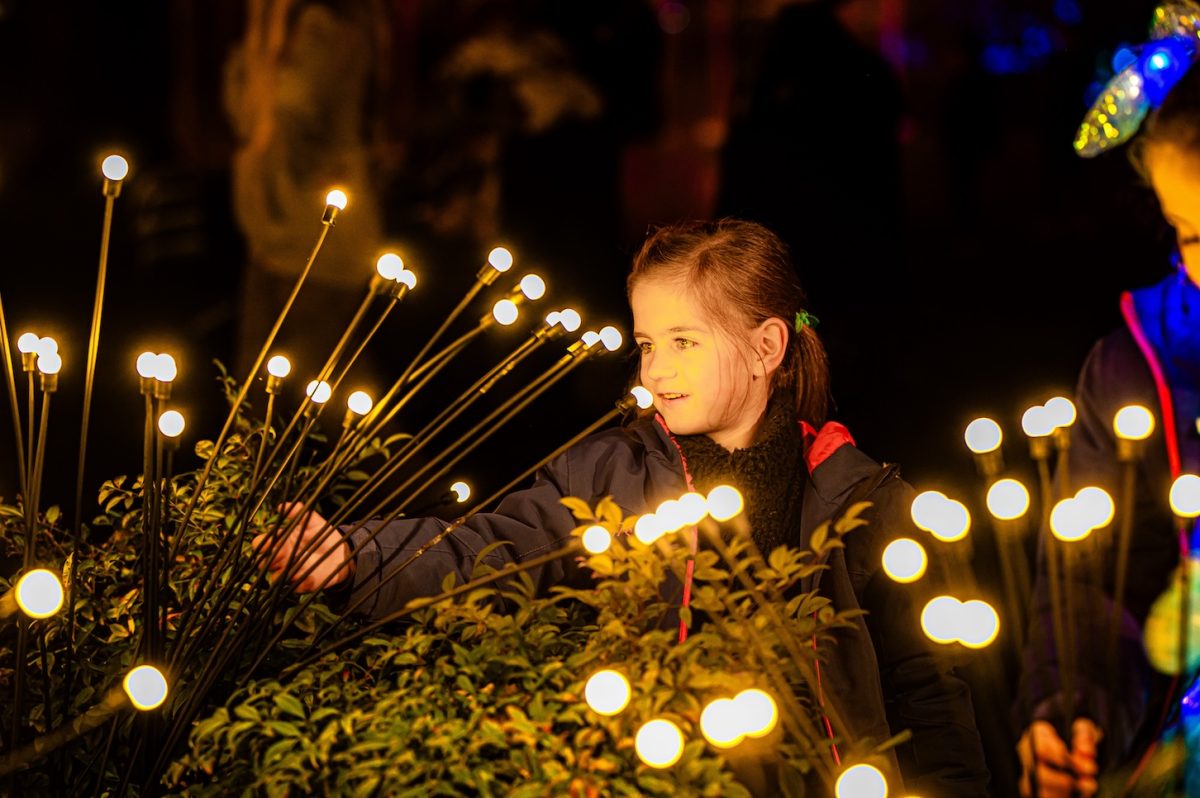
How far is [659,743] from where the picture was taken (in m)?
1.04

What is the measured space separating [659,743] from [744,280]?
3.67ft

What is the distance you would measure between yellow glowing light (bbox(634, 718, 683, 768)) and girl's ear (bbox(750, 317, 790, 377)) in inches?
40.8

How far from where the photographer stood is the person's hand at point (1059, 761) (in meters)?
1.18

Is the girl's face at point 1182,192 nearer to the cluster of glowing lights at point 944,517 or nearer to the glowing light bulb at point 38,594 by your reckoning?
the cluster of glowing lights at point 944,517

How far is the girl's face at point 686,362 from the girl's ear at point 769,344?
23mm

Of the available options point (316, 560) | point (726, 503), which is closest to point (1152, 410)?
point (726, 503)

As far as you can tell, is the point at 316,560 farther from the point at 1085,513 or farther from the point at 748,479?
the point at 1085,513

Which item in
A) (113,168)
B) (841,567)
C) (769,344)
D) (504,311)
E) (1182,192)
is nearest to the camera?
(113,168)

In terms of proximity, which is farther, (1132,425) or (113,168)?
(113,168)

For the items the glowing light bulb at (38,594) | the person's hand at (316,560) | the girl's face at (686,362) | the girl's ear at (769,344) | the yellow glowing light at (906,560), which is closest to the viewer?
the glowing light bulb at (38,594)

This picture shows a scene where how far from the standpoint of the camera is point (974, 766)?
1627 millimetres

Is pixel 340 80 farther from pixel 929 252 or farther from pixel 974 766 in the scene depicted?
pixel 974 766

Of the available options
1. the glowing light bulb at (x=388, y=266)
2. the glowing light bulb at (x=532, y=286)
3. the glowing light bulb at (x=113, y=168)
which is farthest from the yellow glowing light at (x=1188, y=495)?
the glowing light bulb at (x=113, y=168)

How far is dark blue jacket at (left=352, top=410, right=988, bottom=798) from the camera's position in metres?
1.67
